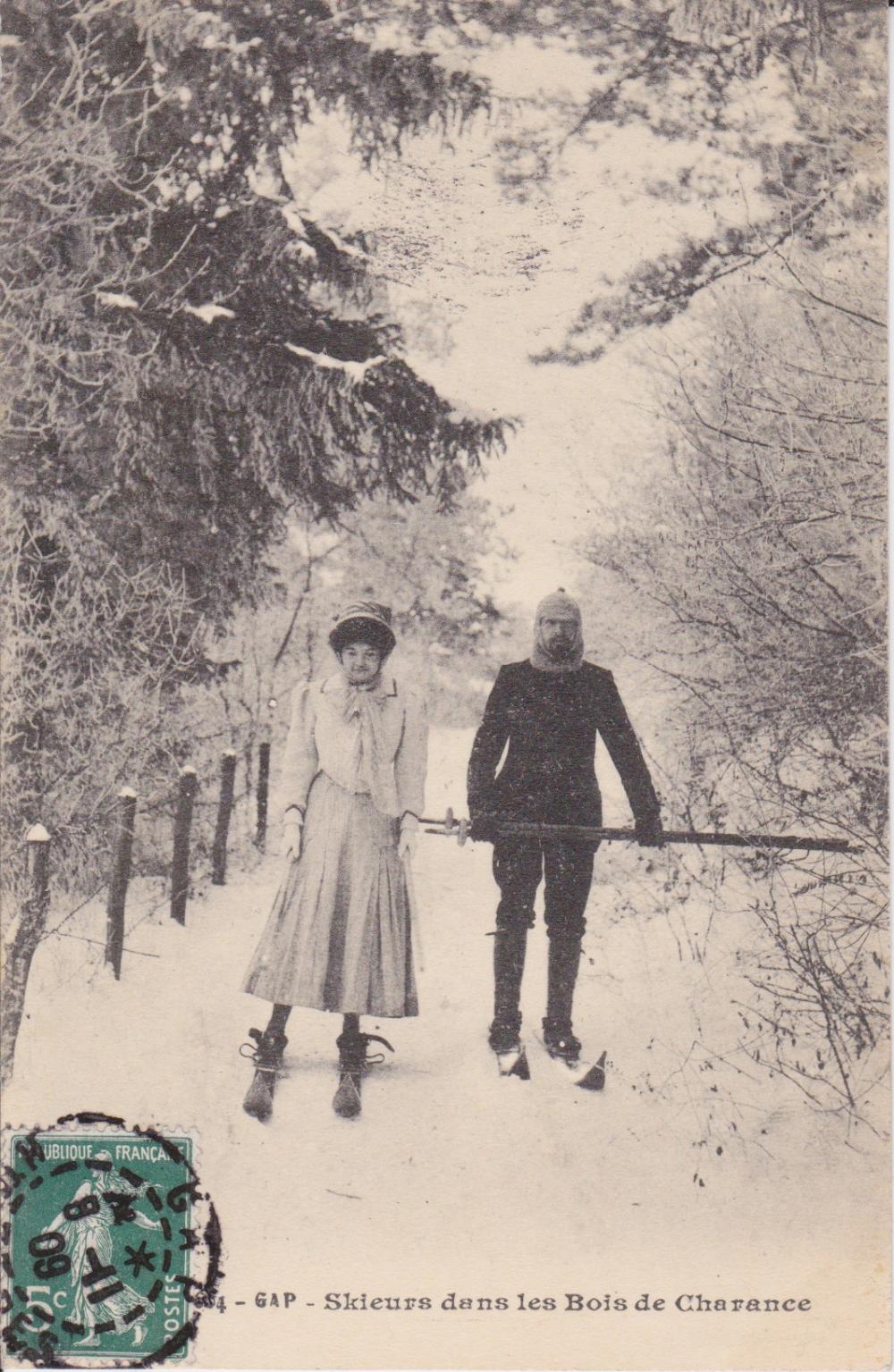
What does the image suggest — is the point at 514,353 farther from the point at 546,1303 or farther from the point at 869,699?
the point at 546,1303

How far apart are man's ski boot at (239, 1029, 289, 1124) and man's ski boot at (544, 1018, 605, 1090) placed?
2.89 ft

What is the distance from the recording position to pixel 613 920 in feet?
10.8

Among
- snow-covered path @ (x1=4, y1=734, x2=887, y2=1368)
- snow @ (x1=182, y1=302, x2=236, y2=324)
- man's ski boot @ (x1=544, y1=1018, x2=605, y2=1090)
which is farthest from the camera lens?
snow @ (x1=182, y1=302, x2=236, y2=324)

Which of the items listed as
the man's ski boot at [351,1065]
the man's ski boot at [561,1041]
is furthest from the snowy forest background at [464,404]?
the man's ski boot at [351,1065]

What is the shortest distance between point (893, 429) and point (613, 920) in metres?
1.95

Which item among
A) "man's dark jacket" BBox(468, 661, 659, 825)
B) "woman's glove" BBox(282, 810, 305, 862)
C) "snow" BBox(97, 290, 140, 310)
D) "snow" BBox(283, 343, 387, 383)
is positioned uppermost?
"snow" BBox(97, 290, 140, 310)

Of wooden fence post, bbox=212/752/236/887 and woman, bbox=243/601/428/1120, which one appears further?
wooden fence post, bbox=212/752/236/887

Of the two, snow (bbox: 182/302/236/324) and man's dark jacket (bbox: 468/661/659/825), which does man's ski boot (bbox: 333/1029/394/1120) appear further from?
snow (bbox: 182/302/236/324)

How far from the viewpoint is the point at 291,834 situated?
3.04 m

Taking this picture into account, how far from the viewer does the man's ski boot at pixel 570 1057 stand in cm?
310

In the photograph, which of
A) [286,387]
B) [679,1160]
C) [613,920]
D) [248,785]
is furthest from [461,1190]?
[286,387]

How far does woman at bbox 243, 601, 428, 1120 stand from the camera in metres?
3.04

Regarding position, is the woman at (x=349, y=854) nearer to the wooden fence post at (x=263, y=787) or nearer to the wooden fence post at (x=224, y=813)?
the wooden fence post at (x=263, y=787)

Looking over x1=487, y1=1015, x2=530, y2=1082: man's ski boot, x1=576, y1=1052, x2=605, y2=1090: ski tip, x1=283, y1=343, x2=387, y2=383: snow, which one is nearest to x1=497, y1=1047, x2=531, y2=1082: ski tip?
x1=487, y1=1015, x2=530, y2=1082: man's ski boot
